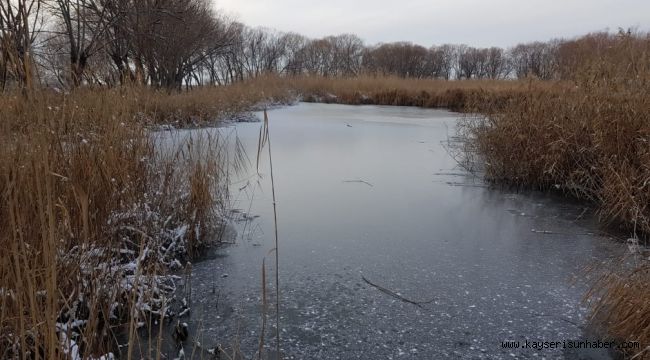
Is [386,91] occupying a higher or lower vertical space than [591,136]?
higher

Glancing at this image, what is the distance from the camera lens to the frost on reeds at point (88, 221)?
1230mm

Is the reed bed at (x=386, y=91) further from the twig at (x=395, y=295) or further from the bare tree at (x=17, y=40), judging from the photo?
the bare tree at (x=17, y=40)

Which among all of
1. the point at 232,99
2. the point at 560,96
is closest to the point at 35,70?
the point at 560,96

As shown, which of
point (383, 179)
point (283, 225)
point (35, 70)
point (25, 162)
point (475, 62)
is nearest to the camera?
point (35, 70)

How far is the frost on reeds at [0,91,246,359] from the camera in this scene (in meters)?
1.23

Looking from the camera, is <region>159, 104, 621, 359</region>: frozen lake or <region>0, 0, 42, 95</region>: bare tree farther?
<region>159, 104, 621, 359</region>: frozen lake

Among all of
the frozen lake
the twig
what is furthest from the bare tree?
the twig

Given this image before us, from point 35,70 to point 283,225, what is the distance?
199 centimetres

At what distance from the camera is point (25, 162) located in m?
1.57

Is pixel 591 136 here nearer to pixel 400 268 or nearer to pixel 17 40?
pixel 400 268

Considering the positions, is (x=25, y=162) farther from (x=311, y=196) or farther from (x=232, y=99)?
(x=232, y=99)

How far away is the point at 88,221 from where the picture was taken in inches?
76.1

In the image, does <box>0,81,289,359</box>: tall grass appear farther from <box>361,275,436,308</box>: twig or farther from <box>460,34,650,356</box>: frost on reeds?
<box>460,34,650,356</box>: frost on reeds

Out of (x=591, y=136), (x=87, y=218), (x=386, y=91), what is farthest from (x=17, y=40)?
(x=386, y=91)
